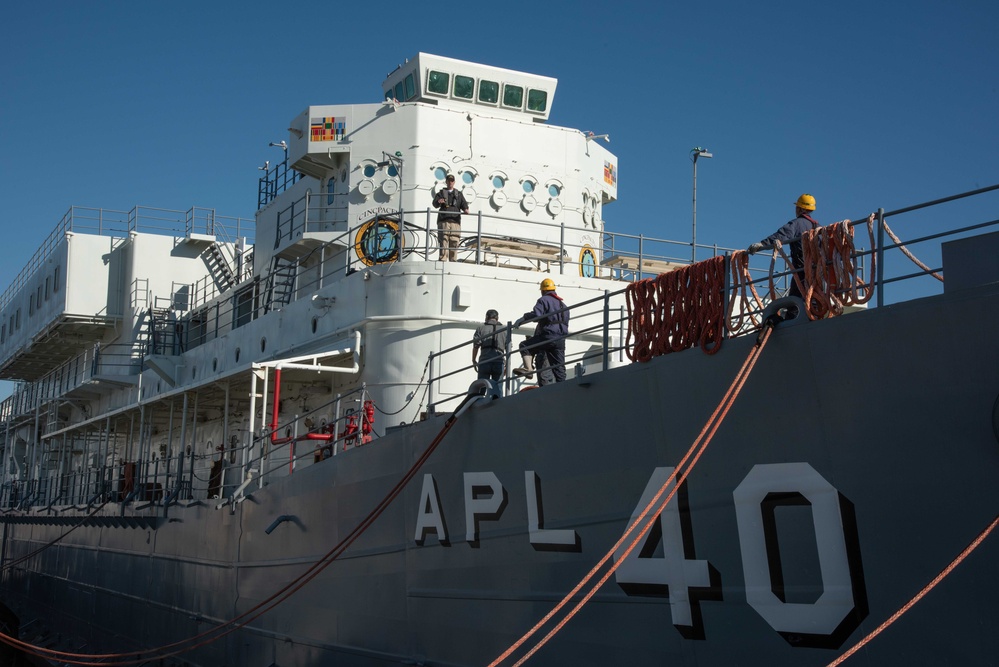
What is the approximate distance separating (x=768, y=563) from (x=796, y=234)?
2.23 m

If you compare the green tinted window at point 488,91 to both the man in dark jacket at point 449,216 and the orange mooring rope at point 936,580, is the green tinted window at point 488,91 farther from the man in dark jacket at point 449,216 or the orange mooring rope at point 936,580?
the orange mooring rope at point 936,580

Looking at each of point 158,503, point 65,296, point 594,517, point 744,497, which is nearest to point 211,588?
point 158,503

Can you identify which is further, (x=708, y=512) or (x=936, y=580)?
(x=708, y=512)

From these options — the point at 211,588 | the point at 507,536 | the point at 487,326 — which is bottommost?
the point at 211,588

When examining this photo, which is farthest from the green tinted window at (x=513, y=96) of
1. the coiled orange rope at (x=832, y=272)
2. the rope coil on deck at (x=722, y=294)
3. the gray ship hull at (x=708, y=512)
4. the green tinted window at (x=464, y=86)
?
the coiled orange rope at (x=832, y=272)

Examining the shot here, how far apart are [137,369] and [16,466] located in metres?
9.64

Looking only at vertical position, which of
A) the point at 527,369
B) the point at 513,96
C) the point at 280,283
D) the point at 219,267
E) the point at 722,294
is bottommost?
the point at 527,369

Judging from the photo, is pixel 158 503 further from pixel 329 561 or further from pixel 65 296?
pixel 65 296

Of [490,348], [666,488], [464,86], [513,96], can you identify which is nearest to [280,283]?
[464,86]

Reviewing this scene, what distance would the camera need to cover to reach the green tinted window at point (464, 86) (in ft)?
49.5

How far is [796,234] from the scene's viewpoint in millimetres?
6957

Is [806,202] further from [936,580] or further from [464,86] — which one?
[464,86]

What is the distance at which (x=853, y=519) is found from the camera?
5.69 metres

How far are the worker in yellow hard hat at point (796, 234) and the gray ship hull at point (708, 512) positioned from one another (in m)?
0.58
